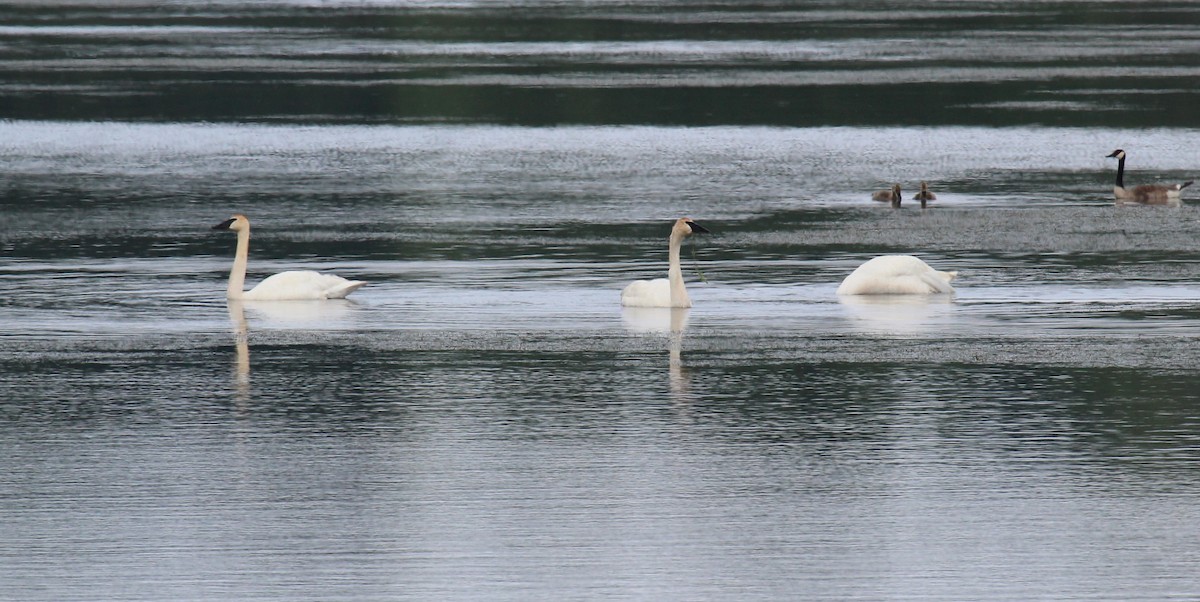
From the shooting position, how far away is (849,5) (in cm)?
7606

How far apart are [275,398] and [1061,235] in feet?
36.0

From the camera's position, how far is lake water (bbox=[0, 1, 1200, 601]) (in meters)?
9.18

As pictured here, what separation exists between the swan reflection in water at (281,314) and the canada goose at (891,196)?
9.47 metres

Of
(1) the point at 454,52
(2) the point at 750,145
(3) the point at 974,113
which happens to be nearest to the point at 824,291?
(2) the point at 750,145

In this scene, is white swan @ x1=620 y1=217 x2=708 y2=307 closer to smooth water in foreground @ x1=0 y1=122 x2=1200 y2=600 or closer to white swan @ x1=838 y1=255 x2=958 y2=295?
smooth water in foreground @ x1=0 y1=122 x2=1200 y2=600

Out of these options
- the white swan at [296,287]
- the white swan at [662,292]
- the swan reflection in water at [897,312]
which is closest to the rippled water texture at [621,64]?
the swan reflection in water at [897,312]

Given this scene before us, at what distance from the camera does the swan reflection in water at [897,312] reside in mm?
15820

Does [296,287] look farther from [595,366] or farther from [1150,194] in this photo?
[1150,194]

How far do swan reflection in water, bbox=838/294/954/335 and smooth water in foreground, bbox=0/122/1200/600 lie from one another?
2.4 inches

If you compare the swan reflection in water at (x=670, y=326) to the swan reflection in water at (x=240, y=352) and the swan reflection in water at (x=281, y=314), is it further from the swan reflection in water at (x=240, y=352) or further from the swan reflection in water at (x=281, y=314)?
the swan reflection in water at (x=240, y=352)

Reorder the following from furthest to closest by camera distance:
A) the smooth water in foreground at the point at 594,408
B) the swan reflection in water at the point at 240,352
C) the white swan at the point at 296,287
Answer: the white swan at the point at 296,287
the swan reflection in water at the point at 240,352
the smooth water in foreground at the point at 594,408

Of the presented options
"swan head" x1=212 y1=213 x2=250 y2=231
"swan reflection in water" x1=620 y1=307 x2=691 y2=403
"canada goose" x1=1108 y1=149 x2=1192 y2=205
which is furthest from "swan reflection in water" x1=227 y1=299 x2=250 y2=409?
"canada goose" x1=1108 y1=149 x2=1192 y2=205

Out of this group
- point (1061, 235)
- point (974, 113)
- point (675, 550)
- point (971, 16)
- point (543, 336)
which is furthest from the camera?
point (971, 16)

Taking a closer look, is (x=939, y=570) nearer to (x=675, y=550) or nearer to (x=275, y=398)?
(x=675, y=550)
